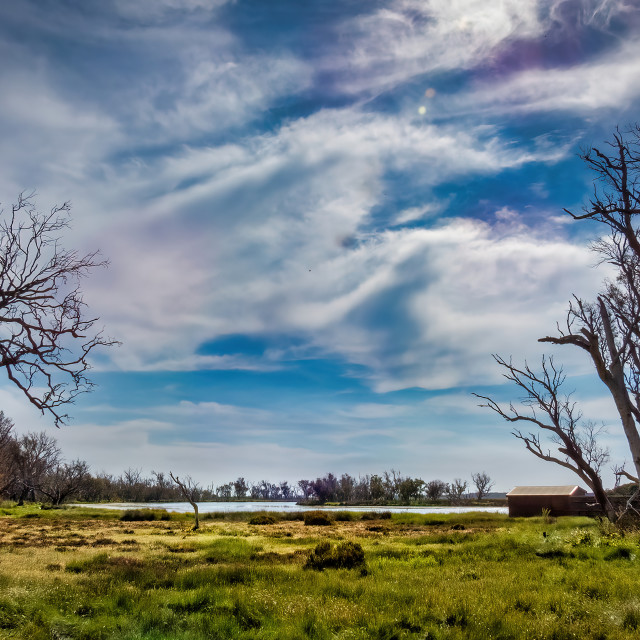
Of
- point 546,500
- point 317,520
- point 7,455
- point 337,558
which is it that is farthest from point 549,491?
point 7,455

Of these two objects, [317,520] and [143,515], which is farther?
[143,515]

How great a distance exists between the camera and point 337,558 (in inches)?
694

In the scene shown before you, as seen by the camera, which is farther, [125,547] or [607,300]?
[125,547]

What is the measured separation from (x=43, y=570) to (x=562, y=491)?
55327 millimetres

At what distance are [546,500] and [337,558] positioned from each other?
1800 inches

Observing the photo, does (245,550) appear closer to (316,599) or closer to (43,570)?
(43,570)

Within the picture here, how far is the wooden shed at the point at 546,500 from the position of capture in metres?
53.4

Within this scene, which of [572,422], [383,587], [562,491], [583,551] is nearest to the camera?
[383,587]

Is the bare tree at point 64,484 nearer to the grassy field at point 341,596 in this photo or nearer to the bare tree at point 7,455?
the bare tree at point 7,455

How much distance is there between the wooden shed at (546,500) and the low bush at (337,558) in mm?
42865

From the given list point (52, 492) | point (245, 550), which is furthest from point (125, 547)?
point (52, 492)

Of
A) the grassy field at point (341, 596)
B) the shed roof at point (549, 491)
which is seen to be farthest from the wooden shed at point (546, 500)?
the grassy field at point (341, 596)

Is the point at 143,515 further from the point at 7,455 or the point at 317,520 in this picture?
the point at 7,455

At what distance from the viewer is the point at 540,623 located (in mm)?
9094
